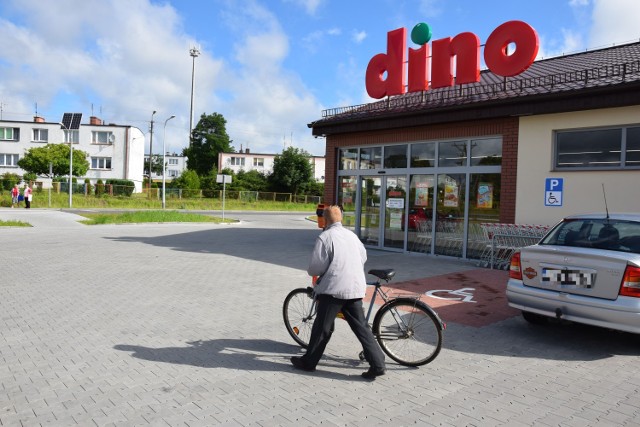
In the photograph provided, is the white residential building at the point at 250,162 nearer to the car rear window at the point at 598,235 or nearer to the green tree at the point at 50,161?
the green tree at the point at 50,161

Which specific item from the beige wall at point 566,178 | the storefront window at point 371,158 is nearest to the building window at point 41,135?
the storefront window at point 371,158

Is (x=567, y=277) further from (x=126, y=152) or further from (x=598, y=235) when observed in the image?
(x=126, y=152)

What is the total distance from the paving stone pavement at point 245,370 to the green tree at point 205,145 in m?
71.8

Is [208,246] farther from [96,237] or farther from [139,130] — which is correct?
[139,130]

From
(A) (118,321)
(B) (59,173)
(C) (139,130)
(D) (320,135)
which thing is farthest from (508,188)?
→ (C) (139,130)

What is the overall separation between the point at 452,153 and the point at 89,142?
57.6 metres

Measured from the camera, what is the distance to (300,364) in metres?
5.04

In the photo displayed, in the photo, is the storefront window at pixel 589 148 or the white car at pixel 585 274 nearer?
the white car at pixel 585 274

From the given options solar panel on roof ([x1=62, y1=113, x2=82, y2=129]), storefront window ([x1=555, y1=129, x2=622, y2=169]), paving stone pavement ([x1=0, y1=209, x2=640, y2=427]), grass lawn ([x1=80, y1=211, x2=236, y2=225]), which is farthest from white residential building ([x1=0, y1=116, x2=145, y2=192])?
paving stone pavement ([x1=0, y1=209, x2=640, y2=427])

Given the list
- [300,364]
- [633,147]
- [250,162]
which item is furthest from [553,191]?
[250,162]

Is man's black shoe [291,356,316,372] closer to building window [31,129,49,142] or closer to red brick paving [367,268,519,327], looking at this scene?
red brick paving [367,268,519,327]

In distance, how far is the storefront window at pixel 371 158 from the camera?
1544 centimetres

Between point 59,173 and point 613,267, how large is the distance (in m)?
57.8

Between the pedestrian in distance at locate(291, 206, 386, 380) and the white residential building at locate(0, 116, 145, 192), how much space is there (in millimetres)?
59586
